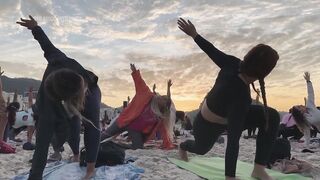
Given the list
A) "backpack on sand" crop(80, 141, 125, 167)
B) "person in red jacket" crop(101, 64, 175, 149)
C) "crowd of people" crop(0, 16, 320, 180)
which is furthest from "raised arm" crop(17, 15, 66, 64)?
"person in red jacket" crop(101, 64, 175, 149)

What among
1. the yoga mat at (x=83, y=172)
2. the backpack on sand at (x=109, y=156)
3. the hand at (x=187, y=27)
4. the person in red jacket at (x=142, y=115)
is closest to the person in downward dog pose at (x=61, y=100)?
the yoga mat at (x=83, y=172)

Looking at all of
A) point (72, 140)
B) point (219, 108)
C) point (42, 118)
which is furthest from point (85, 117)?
point (219, 108)

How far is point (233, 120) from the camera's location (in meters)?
4.06

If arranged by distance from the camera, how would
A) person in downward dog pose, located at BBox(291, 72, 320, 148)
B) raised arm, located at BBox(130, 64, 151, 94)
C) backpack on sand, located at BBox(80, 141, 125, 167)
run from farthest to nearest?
1. person in downward dog pose, located at BBox(291, 72, 320, 148)
2. raised arm, located at BBox(130, 64, 151, 94)
3. backpack on sand, located at BBox(80, 141, 125, 167)

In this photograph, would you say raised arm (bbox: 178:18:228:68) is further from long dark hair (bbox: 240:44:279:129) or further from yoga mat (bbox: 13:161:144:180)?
yoga mat (bbox: 13:161:144:180)

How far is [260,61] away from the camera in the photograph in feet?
12.8

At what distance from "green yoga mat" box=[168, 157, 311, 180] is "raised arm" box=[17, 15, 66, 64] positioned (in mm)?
2269

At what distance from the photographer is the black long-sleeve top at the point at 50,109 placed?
4.20 metres

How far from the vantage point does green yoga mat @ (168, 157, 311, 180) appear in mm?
5133

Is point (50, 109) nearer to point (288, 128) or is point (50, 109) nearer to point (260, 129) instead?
point (260, 129)

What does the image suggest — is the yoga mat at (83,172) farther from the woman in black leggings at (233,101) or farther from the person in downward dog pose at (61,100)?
the woman in black leggings at (233,101)

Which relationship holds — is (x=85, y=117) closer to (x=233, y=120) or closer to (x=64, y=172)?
(x=64, y=172)

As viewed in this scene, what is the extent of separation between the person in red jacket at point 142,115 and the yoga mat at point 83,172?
326 cm

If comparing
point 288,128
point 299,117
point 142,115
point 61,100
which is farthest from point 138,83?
point 288,128
